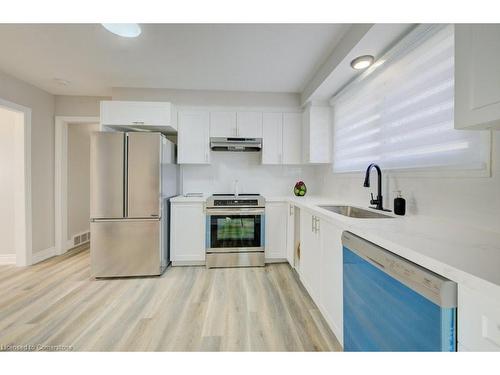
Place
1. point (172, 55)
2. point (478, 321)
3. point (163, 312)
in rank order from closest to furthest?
point (478, 321) → point (163, 312) → point (172, 55)

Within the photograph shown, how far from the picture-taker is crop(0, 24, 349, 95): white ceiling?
1843 millimetres

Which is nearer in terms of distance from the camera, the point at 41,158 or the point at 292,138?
the point at 41,158

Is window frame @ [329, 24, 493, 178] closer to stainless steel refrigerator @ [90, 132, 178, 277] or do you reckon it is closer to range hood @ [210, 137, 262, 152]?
range hood @ [210, 137, 262, 152]

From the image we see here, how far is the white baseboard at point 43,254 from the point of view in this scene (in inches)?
118

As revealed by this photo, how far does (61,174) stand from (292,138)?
12.0 feet

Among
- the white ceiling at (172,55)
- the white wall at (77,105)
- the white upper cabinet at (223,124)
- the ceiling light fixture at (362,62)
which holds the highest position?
the white ceiling at (172,55)

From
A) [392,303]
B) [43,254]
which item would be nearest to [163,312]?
[392,303]

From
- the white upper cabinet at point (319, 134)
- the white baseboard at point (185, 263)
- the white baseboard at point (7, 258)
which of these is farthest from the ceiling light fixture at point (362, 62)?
the white baseboard at point (7, 258)

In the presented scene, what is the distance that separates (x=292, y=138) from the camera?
325cm

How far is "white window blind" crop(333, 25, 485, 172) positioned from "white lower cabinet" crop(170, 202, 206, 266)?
207 cm

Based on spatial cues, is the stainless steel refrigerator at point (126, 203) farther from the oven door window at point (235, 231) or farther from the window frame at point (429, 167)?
the window frame at point (429, 167)

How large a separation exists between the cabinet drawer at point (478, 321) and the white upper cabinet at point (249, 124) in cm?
282

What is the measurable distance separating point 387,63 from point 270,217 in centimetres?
205

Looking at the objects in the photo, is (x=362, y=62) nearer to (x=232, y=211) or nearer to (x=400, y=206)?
(x=400, y=206)
